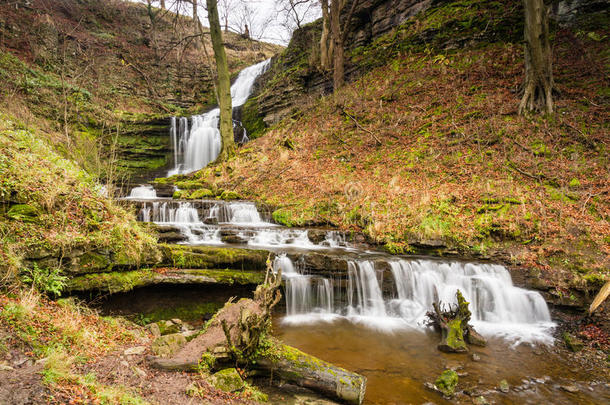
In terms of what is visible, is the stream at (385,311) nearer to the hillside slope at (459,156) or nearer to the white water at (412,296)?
the white water at (412,296)

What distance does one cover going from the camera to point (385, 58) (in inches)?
655

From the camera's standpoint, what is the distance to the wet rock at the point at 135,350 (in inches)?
126

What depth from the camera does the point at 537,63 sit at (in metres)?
9.97

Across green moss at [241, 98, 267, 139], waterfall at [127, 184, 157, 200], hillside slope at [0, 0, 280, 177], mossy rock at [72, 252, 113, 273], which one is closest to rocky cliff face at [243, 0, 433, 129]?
green moss at [241, 98, 267, 139]

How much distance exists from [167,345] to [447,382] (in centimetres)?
375

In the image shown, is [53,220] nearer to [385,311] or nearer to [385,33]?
[385,311]

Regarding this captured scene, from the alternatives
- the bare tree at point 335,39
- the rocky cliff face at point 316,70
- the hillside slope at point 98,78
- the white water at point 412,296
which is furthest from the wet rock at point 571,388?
the rocky cliff face at point 316,70

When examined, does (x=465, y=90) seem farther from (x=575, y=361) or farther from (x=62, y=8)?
(x=62, y=8)

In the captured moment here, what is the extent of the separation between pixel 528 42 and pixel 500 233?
24.2 ft

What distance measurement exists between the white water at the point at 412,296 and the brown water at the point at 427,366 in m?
0.60

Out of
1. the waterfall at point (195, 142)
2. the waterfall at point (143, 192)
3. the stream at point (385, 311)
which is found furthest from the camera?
the waterfall at point (195, 142)

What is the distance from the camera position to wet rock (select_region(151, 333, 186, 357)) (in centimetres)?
333

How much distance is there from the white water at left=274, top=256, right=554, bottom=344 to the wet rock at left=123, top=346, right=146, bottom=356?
3349 millimetres

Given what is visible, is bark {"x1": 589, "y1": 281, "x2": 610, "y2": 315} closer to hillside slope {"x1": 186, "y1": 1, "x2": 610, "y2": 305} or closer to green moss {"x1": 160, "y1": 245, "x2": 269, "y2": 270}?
hillside slope {"x1": 186, "y1": 1, "x2": 610, "y2": 305}
